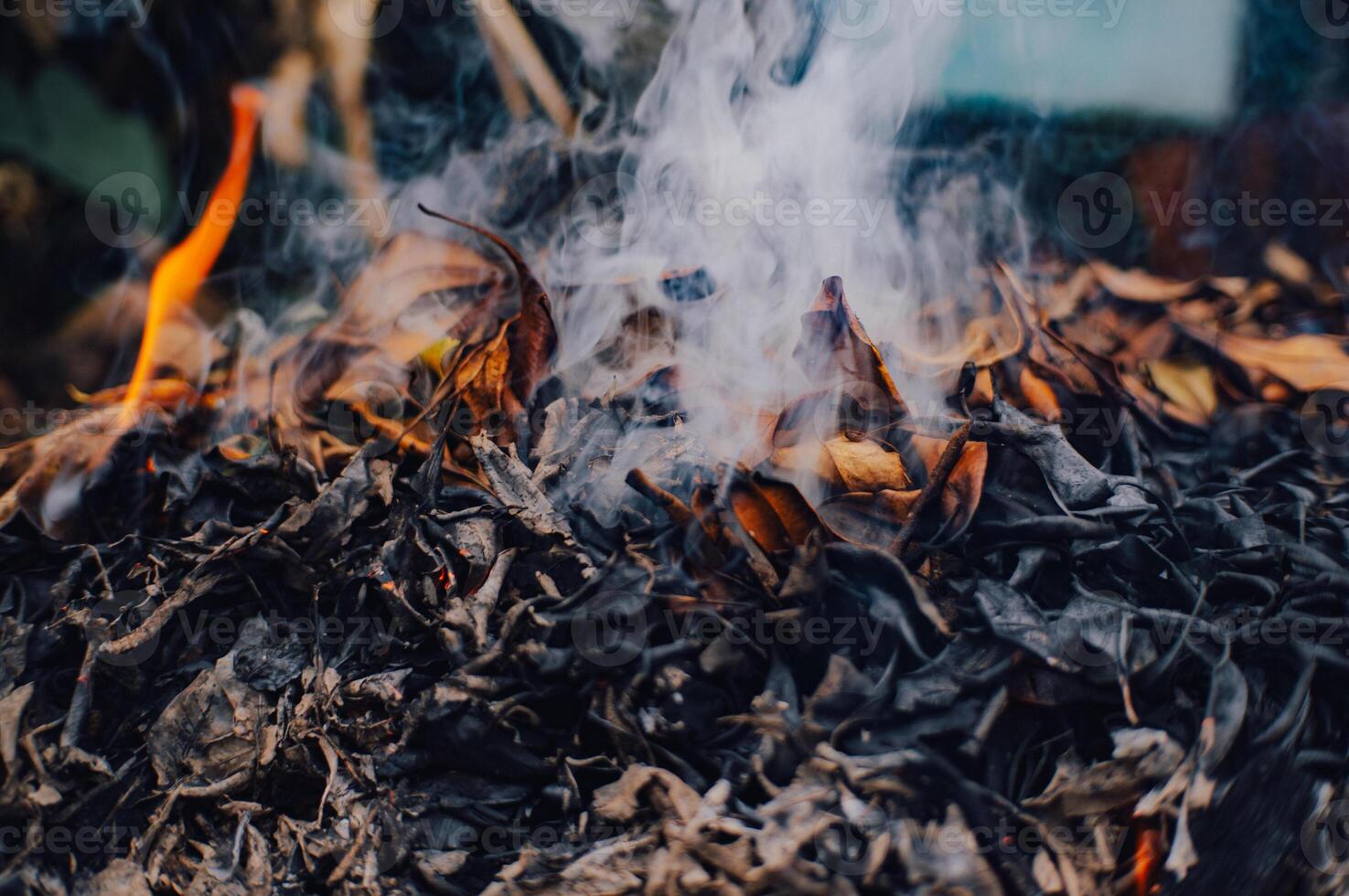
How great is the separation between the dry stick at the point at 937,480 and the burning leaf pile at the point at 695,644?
0.05ft

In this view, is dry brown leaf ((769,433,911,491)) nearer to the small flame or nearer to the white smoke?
the white smoke

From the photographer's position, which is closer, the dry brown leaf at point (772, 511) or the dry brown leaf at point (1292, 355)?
the dry brown leaf at point (772, 511)

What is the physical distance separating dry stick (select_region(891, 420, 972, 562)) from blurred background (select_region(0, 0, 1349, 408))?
5.30ft

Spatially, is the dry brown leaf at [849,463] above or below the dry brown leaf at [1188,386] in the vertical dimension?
above

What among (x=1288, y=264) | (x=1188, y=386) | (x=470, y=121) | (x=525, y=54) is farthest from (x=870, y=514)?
(x=525, y=54)

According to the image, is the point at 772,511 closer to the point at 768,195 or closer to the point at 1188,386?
the point at 768,195

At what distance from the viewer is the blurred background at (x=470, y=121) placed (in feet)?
9.19

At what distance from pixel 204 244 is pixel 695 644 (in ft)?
8.17

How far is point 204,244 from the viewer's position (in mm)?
3008

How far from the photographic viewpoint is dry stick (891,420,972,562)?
1671mm

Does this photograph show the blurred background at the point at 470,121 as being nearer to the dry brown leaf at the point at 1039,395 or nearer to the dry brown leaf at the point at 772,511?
the dry brown leaf at the point at 1039,395

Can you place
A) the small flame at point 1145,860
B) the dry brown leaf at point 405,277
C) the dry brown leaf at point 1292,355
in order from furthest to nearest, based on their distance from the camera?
the dry brown leaf at point 405,277, the dry brown leaf at point 1292,355, the small flame at point 1145,860

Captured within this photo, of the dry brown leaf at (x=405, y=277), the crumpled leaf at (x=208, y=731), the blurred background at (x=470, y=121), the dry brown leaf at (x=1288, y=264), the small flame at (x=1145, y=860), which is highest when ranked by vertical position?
the blurred background at (x=470, y=121)

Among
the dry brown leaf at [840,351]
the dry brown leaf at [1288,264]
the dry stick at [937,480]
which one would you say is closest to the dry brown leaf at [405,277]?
the dry brown leaf at [840,351]
